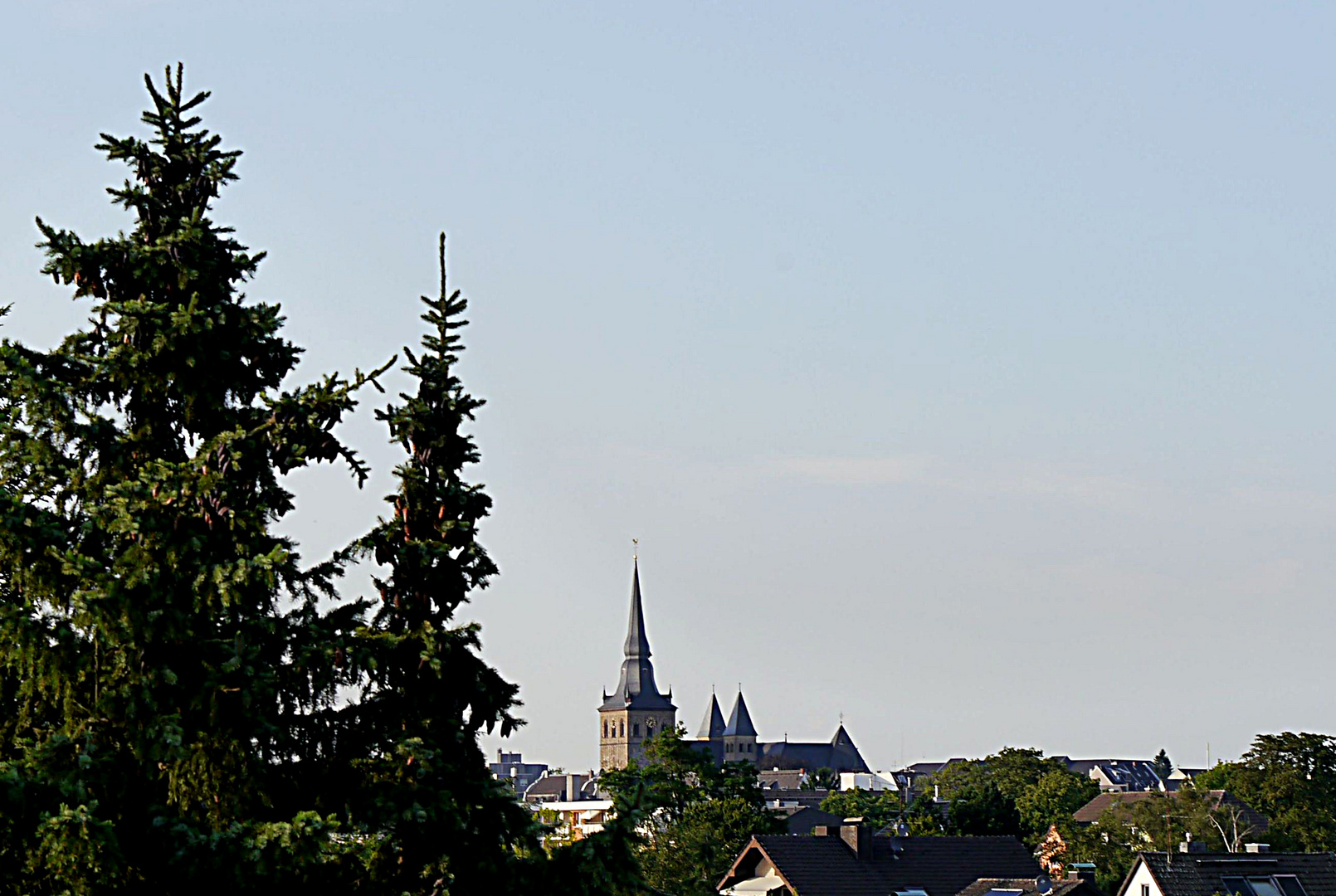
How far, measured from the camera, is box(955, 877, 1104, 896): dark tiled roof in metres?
64.9

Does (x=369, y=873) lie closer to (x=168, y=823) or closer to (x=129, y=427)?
(x=168, y=823)

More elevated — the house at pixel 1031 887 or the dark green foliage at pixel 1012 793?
the dark green foliage at pixel 1012 793

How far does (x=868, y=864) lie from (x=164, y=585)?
195 ft

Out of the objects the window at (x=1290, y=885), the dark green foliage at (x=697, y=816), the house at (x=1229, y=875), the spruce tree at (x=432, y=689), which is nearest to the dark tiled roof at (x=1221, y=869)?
the house at (x=1229, y=875)

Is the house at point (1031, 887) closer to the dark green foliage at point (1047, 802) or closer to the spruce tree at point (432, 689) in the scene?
the spruce tree at point (432, 689)

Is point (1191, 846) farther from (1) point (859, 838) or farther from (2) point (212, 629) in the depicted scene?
(2) point (212, 629)

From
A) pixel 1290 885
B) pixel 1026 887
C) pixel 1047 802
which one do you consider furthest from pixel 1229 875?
pixel 1047 802

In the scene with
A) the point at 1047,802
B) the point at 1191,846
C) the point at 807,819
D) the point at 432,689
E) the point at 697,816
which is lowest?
the point at 432,689

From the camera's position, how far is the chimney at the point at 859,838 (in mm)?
71312

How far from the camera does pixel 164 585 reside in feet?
46.8

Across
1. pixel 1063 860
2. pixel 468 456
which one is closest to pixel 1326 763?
pixel 1063 860

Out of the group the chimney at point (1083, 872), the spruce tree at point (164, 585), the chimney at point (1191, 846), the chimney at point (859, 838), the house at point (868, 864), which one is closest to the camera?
the spruce tree at point (164, 585)

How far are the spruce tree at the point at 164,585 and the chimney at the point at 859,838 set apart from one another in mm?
57314

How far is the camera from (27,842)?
13555 millimetres
